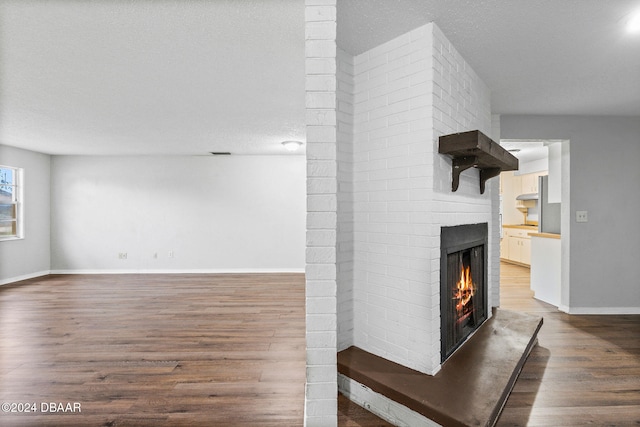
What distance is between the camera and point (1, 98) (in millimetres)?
3008

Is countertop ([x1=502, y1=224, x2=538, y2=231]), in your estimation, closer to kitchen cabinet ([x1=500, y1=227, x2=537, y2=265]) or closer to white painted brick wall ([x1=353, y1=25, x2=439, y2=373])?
kitchen cabinet ([x1=500, y1=227, x2=537, y2=265])

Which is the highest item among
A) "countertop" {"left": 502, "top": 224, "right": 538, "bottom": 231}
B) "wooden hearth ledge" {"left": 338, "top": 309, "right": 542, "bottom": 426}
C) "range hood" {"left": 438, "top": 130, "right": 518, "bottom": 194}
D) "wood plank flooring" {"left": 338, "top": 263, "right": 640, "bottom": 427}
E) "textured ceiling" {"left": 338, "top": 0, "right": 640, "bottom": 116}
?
"textured ceiling" {"left": 338, "top": 0, "right": 640, "bottom": 116}

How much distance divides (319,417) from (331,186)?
118 centimetres

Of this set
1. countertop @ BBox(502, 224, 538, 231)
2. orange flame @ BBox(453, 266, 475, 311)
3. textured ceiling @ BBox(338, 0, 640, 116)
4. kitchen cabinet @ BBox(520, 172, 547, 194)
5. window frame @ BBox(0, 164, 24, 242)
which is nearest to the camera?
textured ceiling @ BBox(338, 0, 640, 116)

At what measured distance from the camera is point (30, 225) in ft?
18.6

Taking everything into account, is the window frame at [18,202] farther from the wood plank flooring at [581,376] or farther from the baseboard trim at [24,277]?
the wood plank flooring at [581,376]

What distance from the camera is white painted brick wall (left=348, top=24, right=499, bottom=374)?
1.83 meters

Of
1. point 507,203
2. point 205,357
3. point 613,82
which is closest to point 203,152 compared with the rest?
point 205,357

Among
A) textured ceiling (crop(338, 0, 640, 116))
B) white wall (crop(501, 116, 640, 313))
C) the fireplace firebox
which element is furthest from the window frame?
white wall (crop(501, 116, 640, 313))

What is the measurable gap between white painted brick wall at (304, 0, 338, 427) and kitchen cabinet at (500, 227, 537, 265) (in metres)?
6.25

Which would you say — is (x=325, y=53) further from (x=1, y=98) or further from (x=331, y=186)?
(x=1, y=98)

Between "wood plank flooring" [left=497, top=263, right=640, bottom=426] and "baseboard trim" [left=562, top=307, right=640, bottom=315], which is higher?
"baseboard trim" [left=562, top=307, right=640, bottom=315]

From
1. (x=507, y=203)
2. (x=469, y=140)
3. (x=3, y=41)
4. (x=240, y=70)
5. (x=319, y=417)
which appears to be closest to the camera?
(x=319, y=417)

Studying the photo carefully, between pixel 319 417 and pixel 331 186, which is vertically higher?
pixel 331 186
